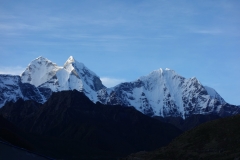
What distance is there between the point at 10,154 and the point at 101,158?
154 m

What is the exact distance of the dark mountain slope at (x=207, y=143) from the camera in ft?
227

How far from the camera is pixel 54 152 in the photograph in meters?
197

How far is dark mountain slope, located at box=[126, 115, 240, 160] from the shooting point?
69312mm

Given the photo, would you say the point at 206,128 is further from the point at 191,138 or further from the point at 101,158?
the point at 101,158

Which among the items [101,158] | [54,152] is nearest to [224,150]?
[101,158]

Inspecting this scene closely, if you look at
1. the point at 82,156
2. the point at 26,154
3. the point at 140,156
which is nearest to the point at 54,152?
the point at 82,156

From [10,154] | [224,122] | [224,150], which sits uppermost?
[224,122]

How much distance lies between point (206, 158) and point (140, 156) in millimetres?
13356

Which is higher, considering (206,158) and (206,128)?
(206,128)

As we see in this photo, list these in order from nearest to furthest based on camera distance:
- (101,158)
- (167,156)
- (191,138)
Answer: (167,156)
(191,138)
(101,158)

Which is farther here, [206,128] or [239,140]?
[206,128]

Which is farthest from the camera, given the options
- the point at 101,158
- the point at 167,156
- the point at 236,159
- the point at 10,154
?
the point at 101,158

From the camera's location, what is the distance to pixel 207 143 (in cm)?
7475

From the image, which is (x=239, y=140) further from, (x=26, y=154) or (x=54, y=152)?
(x=54, y=152)
